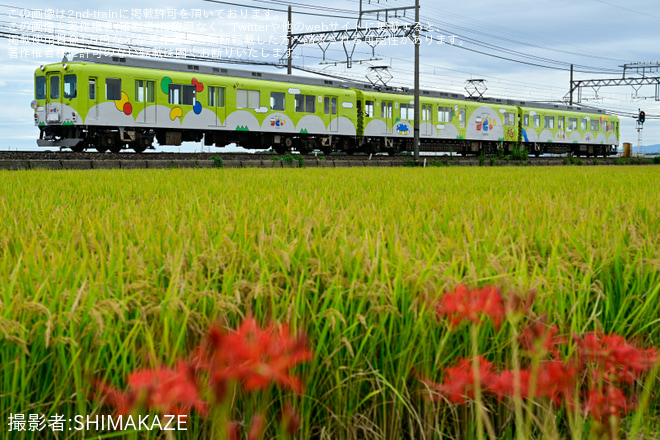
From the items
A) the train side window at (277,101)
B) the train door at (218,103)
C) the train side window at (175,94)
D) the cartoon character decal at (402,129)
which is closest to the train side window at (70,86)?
the train side window at (175,94)

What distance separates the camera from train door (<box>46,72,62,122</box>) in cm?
1891

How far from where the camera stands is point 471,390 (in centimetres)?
144

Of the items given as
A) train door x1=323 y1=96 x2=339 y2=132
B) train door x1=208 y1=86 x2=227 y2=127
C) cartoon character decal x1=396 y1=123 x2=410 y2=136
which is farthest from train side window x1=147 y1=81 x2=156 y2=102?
cartoon character decal x1=396 y1=123 x2=410 y2=136

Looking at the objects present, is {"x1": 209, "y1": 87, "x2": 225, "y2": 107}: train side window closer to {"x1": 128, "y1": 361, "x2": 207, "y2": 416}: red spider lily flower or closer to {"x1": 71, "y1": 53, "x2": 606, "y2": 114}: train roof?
{"x1": 71, "y1": 53, "x2": 606, "y2": 114}: train roof

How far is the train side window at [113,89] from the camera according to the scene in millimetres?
18750

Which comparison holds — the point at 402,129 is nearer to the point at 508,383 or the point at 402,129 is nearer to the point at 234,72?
the point at 234,72

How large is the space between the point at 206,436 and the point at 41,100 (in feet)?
68.1

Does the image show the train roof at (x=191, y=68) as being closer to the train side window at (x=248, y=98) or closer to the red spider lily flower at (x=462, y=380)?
the train side window at (x=248, y=98)

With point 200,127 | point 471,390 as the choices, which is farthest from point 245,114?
point 471,390

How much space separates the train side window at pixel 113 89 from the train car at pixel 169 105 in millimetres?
29

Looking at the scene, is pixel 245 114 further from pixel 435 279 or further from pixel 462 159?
pixel 435 279

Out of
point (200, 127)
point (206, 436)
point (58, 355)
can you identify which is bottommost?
point (206, 436)

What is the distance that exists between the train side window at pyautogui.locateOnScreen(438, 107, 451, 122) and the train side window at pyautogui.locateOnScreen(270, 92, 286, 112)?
29.7 ft

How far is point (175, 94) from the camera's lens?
20203 mm
